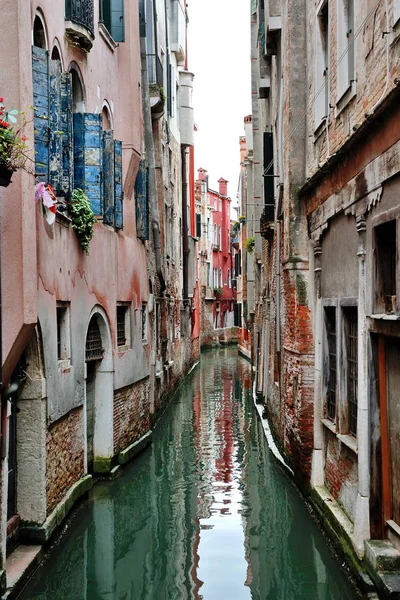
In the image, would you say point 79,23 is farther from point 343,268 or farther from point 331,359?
point 331,359

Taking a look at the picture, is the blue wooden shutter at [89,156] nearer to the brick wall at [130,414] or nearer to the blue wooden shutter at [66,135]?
the blue wooden shutter at [66,135]

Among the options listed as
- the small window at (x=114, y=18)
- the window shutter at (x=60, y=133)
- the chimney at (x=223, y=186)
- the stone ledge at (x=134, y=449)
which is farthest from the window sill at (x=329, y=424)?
the chimney at (x=223, y=186)

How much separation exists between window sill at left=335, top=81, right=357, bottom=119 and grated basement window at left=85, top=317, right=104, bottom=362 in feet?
15.4

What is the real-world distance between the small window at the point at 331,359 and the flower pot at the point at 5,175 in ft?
14.4

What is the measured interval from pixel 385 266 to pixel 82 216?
4.29 m

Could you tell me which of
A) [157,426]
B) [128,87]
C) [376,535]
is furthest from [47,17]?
[157,426]

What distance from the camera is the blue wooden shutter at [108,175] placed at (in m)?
10.5

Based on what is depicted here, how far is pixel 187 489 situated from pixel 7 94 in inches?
248

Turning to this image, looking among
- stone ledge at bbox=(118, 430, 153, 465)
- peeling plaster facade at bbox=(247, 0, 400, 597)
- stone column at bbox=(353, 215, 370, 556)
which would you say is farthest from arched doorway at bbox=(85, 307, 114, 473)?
stone column at bbox=(353, 215, 370, 556)

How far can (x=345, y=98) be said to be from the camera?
7.63m

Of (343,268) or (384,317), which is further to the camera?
(343,268)

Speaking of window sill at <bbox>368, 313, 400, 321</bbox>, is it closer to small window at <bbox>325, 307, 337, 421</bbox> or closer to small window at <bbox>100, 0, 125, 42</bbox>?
small window at <bbox>325, 307, 337, 421</bbox>

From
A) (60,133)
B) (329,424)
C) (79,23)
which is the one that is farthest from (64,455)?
(79,23)

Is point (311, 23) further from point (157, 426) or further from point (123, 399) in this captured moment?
point (157, 426)
